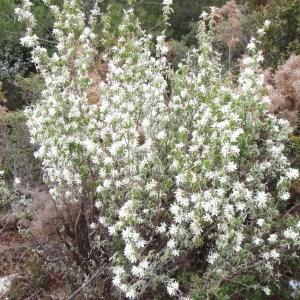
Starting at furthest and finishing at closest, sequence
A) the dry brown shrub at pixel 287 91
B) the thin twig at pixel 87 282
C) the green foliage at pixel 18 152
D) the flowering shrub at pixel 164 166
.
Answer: the green foliage at pixel 18 152 < the dry brown shrub at pixel 287 91 < the thin twig at pixel 87 282 < the flowering shrub at pixel 164 166

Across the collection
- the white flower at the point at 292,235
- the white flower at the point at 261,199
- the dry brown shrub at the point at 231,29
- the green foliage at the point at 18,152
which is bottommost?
the green foliage at the point at 18,152

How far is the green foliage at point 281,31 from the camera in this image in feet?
23.5

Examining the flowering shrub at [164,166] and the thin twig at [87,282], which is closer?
the flowering shrub at [164,166]

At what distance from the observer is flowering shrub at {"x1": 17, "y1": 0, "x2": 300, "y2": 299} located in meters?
3.57

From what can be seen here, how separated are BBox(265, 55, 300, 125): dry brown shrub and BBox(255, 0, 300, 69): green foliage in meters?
1.05

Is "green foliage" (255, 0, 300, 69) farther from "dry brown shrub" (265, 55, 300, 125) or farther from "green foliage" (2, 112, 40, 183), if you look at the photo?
"green foliage" (2, 112, 40, 183)

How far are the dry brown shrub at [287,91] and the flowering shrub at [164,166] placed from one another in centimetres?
103

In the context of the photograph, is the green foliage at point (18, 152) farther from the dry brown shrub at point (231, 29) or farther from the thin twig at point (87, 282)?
the dry brown shrub at point (231, 29)

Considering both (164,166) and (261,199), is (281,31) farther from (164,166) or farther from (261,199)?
(261,199)

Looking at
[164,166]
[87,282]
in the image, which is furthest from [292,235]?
[87,282]

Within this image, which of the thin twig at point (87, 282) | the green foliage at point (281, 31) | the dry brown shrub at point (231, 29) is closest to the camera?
the thin twig at point (87, 282)

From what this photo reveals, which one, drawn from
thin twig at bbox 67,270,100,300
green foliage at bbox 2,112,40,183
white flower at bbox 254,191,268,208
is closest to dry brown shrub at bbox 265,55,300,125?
white flower at bbox 254,191,268,208

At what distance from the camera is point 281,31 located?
7.23m

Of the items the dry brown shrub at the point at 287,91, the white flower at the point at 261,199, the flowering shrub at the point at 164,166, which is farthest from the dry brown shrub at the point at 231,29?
the white flower at the point at 261,199
